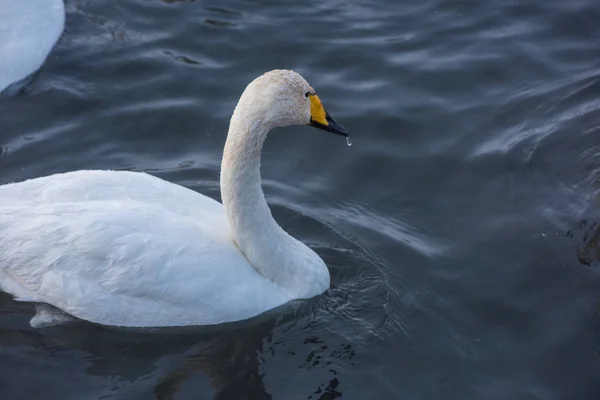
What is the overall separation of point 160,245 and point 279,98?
4.59 feet

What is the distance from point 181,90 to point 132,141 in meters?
1.11

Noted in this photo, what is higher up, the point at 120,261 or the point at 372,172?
the point at 120,261

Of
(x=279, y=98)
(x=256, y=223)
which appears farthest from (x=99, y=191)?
(x=279, y=98)

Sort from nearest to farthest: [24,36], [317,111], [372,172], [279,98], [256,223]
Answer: [279,98] < [317,111] < [256,223] < [372,172] < [24,36]

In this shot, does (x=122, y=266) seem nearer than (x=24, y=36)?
Yes

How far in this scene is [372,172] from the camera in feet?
32.1

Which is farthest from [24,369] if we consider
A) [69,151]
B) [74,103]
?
[74,103]

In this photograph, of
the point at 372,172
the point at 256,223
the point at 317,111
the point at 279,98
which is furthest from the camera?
the point at 372,172

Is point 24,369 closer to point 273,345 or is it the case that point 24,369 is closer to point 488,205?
point 273,345

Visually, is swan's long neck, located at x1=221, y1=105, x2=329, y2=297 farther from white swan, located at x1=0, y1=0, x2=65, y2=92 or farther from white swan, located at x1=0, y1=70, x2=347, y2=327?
white swan, located at x1=0, y1=0, x2=65, y2=92

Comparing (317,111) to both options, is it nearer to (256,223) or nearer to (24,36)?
(256,223)

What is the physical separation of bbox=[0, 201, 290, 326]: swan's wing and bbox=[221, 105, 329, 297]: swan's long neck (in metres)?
0.23

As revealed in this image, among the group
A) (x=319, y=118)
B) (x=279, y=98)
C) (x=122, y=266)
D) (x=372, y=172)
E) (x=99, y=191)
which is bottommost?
(x=372, y=172)

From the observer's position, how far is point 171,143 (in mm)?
10203
